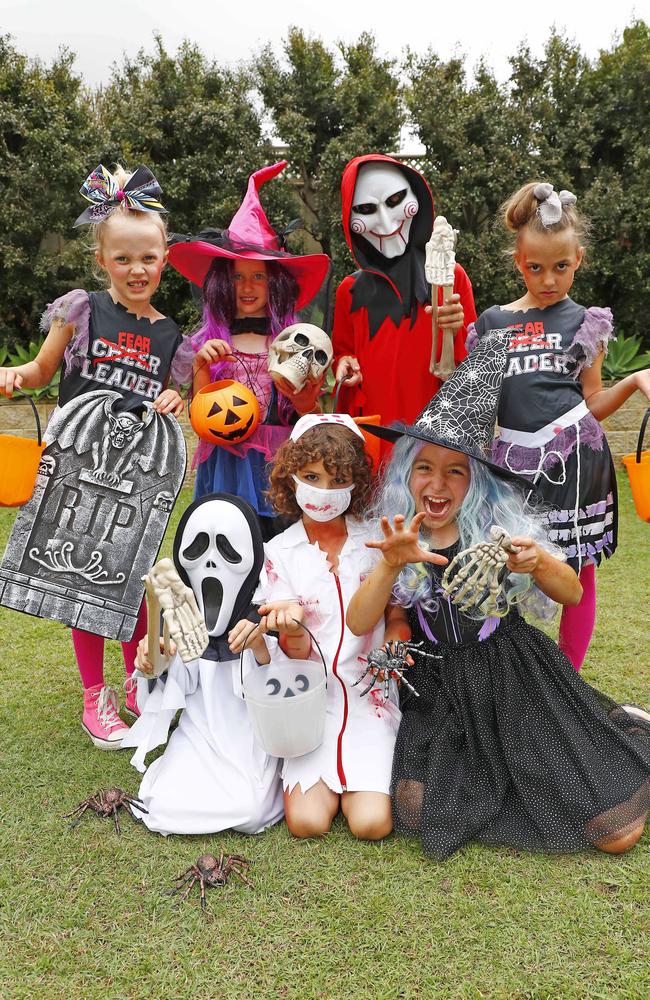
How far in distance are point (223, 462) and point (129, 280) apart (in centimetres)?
73

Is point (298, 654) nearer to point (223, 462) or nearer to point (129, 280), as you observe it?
point (223, 462)

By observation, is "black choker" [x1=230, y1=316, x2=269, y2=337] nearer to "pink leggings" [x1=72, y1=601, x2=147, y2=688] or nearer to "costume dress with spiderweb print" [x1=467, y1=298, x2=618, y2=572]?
"costume dress with spiderweb print" [x1=467, y1=298, x2=618, y2=572]

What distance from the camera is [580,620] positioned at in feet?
9.58

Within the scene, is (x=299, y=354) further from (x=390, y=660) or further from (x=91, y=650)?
(x=91, y=650)

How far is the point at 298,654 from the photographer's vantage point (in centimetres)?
243

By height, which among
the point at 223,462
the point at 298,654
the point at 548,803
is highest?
the point at 223,462

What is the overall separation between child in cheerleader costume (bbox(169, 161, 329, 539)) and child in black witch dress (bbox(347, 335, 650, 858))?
0.58m

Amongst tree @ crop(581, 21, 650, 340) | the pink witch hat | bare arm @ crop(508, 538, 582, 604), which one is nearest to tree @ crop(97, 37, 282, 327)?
tree @ crop(581, 21, 650, 340)

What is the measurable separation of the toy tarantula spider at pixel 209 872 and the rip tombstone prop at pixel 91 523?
2.93 feet

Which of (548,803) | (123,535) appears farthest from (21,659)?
(548,803)

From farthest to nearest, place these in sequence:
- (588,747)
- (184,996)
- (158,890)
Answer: (588,747) → (158,890) → (184,996)

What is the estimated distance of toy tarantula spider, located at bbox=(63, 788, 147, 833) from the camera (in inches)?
95.7

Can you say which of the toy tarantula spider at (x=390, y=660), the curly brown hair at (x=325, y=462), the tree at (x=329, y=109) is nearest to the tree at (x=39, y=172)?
the tree at (x=329, y=109)

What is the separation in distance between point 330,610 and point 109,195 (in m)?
1.65
